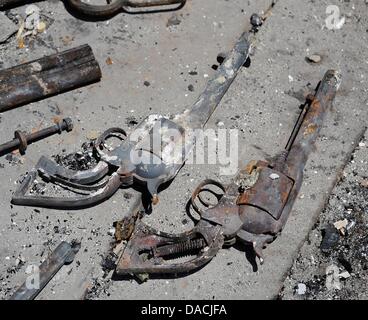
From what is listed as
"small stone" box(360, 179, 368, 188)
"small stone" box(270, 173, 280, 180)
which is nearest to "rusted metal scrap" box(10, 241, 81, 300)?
"small stone" box(270, 173, 280, 180)

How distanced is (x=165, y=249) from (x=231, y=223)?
1.26 ft

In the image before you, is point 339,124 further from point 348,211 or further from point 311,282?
point 311,282

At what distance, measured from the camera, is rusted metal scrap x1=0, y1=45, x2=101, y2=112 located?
4.34m

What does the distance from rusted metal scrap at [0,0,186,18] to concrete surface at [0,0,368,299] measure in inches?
3.1

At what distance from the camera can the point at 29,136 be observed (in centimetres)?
419

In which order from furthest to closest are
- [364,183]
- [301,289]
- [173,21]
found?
[173,21] < [364,183] < [301,289]

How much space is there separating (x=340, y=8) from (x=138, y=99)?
1.67m

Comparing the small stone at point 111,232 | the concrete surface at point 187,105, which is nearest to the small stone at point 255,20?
the concrete surface at point 187,105

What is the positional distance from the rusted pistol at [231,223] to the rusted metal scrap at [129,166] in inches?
9.8

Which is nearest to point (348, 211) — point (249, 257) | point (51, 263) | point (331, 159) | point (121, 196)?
point (331, 159)

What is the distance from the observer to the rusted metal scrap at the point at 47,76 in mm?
4340

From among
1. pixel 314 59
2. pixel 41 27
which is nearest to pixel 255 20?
pixel 314 59

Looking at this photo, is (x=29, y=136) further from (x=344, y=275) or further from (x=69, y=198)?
(x=344, y=275)

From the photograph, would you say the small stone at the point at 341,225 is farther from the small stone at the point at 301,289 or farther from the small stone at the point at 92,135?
the small stone at the point at 92,135
